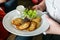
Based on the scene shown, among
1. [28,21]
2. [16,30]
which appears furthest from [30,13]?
[16,30]

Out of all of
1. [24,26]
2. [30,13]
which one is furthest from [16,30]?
[30,13]

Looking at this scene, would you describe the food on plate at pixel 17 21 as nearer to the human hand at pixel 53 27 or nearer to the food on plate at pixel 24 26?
the food on plate at pixel 24 26

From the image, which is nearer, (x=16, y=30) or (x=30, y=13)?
(x=16, y=30)

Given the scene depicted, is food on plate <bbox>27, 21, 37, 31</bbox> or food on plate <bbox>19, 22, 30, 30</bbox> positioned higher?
food on plate <bbox>19, 22, 30, 30</bbox>

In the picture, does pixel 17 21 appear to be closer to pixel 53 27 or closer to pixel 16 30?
pixel 16 30

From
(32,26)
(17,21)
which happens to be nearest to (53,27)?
(32,26)

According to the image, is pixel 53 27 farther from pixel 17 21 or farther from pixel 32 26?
pixel 17 21

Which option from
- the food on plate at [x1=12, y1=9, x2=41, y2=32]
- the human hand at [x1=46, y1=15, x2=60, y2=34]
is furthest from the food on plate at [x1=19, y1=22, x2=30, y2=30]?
the human hand at [x1=46, y1=15, x2=60, y2=34]

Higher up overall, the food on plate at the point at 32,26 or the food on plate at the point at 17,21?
the food on plate at the point at 17,21

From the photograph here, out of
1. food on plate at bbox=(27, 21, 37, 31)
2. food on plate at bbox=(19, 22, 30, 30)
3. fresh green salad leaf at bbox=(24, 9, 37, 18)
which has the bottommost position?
food on plate at bbox=(27, 21, 37, 31)

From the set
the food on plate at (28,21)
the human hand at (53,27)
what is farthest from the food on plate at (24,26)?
the human hand at (53,27)

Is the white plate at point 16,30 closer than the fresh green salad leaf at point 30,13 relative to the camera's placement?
Yes

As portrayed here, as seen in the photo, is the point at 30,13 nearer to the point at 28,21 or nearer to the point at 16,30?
the point at 28,21

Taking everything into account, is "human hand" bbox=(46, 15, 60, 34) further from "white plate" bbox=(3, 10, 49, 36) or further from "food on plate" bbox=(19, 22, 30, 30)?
"food on plate" bbox=(19, 22, 30, 30)
